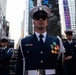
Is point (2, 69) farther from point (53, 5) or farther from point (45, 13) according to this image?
point (53, 5)

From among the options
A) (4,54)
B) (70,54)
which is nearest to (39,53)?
(70,54)

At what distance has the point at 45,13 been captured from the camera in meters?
3.72

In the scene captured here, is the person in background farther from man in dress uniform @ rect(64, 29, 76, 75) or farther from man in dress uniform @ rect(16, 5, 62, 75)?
man in dress uniform @ rect(16, 5, 62, 75)

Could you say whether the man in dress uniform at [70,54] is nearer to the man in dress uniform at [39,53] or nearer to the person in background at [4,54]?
the person in background at [4,54]

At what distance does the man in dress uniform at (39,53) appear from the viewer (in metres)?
3.54

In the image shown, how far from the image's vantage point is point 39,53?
3586 millimetres

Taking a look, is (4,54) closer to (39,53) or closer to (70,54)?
(70,54)

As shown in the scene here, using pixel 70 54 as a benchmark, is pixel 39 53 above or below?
above

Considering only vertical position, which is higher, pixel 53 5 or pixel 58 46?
pixel 53 5

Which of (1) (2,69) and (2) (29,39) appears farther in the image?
(1) (2,69)

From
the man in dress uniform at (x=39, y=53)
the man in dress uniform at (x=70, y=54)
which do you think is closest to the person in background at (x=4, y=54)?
the man in dress uniform at (x=70, y=54)

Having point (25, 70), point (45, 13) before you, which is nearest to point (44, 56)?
point (25, 70)

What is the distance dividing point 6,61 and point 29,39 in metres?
3.96

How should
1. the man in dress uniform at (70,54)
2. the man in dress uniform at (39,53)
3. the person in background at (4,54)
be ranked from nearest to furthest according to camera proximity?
1. the man in dress uniform at (39,53)
2. the man in dress uniform at (70,54)
3. the person in background at (4,54)
